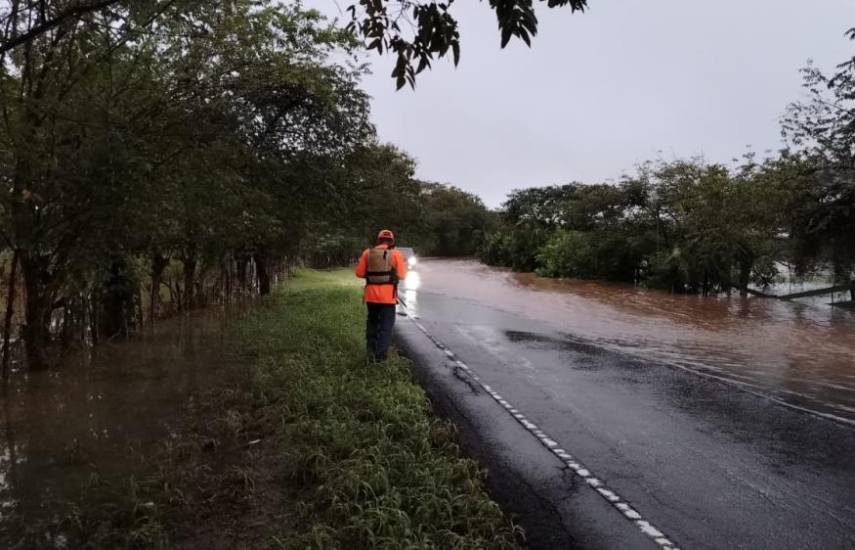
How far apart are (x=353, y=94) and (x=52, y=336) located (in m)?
7.03

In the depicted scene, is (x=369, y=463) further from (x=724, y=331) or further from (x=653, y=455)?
(x=724, y=331)

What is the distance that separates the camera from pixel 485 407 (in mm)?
7125

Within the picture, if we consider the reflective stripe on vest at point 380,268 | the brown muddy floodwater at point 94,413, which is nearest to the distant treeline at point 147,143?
the brown muddy floodwater at point 94,413

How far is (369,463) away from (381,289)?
14.5ft

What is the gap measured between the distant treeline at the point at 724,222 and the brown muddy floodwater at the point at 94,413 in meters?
16.3

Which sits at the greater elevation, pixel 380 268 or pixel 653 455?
pixel 380 268

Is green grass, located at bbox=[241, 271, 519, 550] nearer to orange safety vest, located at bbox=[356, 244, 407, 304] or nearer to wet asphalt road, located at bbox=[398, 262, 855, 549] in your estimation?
wet asphalt road, located at bbox=[398, 262, 855, 549]

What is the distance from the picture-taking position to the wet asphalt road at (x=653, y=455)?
4.16 metres

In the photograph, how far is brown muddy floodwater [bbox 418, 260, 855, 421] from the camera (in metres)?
9.09

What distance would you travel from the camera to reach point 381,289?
9078mm

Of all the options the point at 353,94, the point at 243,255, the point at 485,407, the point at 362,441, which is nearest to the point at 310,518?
the point at 362,441

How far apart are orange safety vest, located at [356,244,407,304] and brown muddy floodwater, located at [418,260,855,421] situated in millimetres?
4741

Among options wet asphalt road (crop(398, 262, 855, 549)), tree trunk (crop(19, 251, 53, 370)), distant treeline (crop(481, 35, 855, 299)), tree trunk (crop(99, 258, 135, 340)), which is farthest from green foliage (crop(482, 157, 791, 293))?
tree trunk (crop(19, 251, 53, 370))

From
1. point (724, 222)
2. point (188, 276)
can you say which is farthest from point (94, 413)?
point (724, 222)
